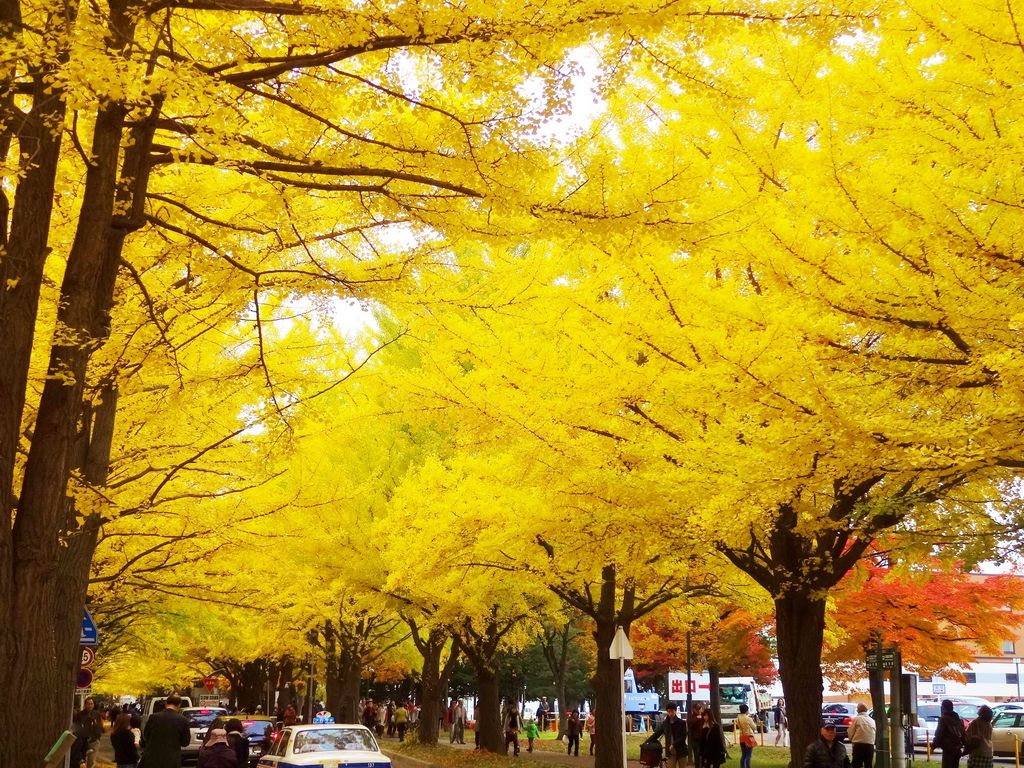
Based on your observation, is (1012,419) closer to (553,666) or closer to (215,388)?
(215,388)

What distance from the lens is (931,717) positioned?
3922cm

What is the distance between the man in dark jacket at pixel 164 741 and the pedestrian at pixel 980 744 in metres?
12.3

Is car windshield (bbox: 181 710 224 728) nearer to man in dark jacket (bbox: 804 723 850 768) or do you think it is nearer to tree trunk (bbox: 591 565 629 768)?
tree trunk (bbox: 591 565 629 768)

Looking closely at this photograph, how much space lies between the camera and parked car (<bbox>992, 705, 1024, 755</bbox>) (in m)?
27.7

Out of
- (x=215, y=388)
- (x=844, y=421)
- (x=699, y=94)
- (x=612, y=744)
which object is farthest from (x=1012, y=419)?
(x=612, y=744)

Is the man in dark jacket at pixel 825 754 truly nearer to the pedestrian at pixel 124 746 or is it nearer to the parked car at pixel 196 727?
the pedestrian at pixel 124 746

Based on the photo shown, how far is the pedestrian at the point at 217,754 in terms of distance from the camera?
11797 millimetres

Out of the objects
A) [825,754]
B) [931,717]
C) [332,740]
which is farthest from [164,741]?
[931,717]

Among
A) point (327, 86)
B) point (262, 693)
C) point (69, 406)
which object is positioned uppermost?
point (327, 86)

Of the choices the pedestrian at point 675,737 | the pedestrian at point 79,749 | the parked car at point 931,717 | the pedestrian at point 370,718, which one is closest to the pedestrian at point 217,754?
the pedestrian at point 79,749

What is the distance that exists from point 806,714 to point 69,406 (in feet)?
32.1

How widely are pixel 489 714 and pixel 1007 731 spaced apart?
13615 mm

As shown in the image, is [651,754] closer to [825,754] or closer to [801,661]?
[801,661]

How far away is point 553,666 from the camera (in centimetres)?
4203
